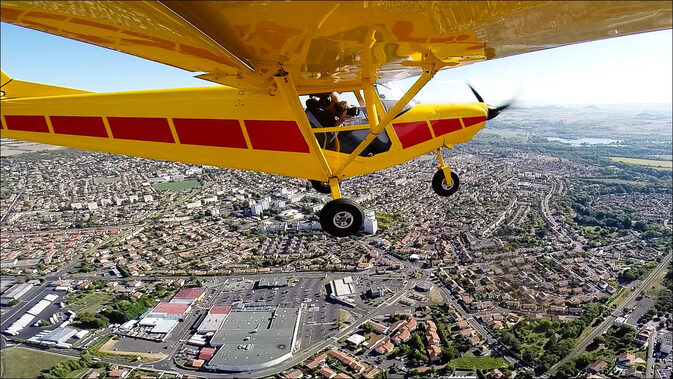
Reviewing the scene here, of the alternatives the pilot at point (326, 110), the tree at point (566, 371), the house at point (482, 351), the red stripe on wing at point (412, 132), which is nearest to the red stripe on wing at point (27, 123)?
the pilot at point (326, 110)

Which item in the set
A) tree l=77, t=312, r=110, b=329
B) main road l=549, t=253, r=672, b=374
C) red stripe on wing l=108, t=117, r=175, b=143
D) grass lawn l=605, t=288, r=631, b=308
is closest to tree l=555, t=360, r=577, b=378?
main road l=549, t=253, r=672, b=374

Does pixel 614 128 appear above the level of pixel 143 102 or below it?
below

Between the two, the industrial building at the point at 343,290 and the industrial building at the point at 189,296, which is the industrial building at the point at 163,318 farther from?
the industrial building at the point at 343,290

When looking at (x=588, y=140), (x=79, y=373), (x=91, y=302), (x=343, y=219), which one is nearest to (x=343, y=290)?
(x=79, y=373)

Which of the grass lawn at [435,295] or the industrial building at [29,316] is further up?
the industrial building at [29,316]

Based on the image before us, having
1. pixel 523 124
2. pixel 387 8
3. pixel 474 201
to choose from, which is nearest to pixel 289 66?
A: pixel 387 8

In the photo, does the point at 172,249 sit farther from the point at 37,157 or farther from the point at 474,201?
the point at 37,157
